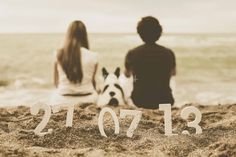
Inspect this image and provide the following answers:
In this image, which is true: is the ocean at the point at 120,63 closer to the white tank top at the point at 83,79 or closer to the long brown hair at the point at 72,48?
the white tank top at the point at 83,79

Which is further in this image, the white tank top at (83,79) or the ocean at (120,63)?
the ocean at (120,63)

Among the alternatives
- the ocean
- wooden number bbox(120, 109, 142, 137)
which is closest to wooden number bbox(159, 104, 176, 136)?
wooden number bbox(120, 109, 142, 137)

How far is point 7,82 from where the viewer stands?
456 inches

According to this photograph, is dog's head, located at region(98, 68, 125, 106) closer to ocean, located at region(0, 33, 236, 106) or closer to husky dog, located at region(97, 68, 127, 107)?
husky dog, located at region(97, 68, 127, 107)

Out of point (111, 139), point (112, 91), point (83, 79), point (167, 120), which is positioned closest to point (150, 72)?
point (112, 91)

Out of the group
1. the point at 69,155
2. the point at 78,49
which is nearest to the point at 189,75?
the point at 78,49

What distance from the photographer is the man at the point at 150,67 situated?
17.0 ft

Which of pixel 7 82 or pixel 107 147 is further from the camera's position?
pixel 7 82

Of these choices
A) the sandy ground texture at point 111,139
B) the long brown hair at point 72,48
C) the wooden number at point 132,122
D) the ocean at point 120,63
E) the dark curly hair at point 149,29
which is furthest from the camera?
the ocean at point 120,63

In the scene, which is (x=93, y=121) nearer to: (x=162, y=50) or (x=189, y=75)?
(x=162, y=50)

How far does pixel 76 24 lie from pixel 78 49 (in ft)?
0.77

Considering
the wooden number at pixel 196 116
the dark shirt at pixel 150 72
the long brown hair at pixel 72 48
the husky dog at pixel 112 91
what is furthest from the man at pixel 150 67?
the wooden number at pixel 196 116

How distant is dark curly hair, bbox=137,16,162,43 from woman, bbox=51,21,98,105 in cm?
55

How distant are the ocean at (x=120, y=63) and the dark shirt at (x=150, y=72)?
121 inches
